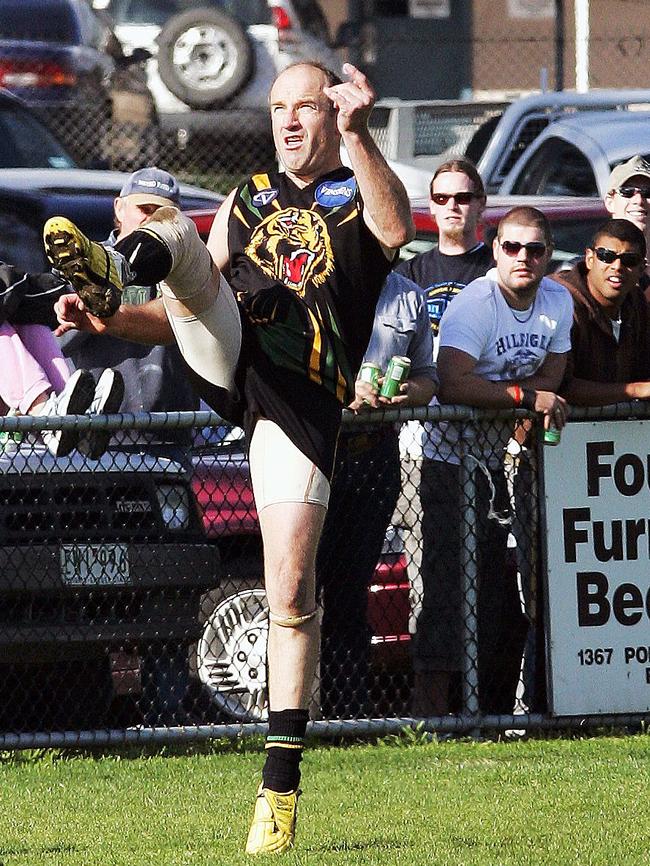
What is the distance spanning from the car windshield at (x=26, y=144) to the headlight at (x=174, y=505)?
21.0ft

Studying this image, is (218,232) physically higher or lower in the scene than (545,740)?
higher

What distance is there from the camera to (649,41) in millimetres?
24297

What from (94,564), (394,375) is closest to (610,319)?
(394,375)

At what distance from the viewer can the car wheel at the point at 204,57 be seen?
66.7ft

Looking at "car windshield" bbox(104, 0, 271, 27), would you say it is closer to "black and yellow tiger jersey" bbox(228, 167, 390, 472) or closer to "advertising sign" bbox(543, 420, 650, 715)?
"advertising sign" bbox(543, 420, 650, 715)

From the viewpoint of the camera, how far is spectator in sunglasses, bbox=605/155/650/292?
28.7 ft

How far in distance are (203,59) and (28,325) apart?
12.8 metres

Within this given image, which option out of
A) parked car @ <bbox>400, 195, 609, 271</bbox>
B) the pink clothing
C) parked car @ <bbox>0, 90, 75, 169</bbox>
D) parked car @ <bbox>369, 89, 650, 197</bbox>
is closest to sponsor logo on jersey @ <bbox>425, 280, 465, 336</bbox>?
the pink clothing

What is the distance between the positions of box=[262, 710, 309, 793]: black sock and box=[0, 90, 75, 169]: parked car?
863 cm

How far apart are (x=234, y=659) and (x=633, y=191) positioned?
3.04m

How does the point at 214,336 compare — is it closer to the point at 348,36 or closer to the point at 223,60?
the point at 223,60

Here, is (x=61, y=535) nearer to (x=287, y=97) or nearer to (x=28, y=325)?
(x=28, y=325)

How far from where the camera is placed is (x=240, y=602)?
25.1 ft

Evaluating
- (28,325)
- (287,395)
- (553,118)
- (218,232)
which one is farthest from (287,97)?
(553,118)
